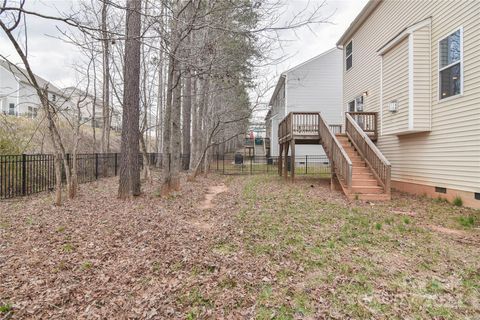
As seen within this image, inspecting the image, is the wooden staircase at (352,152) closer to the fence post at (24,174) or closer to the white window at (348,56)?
the white window at (348,56)

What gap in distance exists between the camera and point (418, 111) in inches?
323

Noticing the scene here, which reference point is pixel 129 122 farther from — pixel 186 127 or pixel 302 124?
pixel 186 127

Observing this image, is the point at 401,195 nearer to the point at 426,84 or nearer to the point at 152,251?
the point at 426,84

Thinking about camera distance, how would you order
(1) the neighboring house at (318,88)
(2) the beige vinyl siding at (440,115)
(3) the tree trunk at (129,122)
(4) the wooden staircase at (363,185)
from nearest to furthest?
(2) the beige vinyl siding at (440,115), (3) the tree trunk at (129,122), (4) the wooden staircase at (363,185), (1) the neighboring house at (318,88)

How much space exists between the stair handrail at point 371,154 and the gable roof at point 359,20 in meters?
4.44

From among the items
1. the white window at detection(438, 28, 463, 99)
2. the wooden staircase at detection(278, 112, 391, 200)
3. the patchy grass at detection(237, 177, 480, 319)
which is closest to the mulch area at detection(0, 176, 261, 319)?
the patchy grass at detection(237, 177, 480, 319)

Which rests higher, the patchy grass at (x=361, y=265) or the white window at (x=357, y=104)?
the white window at (x=357, y=104)

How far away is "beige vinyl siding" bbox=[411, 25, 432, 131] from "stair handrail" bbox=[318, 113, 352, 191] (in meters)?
2.17

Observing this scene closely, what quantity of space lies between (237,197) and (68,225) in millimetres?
4964

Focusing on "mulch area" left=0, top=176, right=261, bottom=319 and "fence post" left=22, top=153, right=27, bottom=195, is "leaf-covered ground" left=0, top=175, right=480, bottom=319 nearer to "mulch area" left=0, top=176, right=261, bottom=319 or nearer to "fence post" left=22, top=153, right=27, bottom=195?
"mulch area" left=0, top=176, right=261, bottom=319

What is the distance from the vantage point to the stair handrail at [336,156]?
852cm

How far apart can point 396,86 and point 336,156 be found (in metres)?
3.04

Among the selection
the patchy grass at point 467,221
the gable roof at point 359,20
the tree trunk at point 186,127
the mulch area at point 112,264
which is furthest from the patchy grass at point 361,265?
the tree trunk at point 186,127

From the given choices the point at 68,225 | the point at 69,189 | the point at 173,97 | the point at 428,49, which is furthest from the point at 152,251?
the point at 428,49
